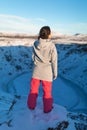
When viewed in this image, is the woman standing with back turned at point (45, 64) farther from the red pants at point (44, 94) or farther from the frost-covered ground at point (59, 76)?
the frost-covered ground at point (59, 76)

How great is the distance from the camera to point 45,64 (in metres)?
11.2

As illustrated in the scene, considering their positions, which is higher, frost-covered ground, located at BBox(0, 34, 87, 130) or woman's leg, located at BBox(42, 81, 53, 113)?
woman's leg, located at BBox(42, 81, 53, 113)

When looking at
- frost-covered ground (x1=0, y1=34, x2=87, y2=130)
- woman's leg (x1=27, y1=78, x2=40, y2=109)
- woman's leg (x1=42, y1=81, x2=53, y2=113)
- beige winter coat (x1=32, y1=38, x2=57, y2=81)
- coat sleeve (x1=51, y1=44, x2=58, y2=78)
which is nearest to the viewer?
coat sleeve (x1=51, y1=44, x2=58, y2=78)

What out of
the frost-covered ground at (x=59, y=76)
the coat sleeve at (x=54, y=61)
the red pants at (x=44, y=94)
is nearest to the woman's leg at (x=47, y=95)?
the red pants at (x=44, y=94)

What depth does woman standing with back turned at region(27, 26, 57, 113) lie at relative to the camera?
10992 mm

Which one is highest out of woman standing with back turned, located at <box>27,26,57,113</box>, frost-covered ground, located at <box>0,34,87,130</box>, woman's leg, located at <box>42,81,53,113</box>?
woman standing with back turned, located at <box>27,26,57,113</box>

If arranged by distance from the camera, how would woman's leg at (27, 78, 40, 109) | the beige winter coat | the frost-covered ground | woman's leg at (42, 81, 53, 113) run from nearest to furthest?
the beige winter coat → woman's leg at (42, 81, 53, 113) → woman's leg at (27, 78, 40, 109) → the frost-covered ground

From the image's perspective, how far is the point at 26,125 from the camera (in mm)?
11219

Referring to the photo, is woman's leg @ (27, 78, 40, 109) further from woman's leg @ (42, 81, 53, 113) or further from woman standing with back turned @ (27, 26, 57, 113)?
woman's leg @ (42, 81, 53, 113)

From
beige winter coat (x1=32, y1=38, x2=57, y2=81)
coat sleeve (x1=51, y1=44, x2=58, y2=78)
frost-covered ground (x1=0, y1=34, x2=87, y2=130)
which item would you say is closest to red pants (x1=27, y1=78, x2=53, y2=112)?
beige winter coat (x1=32, y1=38, x2=57, y2=81)

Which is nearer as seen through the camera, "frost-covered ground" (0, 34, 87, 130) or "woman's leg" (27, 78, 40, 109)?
"woman's leg" (27, 78, 40, 109)

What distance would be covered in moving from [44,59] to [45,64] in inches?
6.8

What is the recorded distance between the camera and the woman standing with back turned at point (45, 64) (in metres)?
11.0

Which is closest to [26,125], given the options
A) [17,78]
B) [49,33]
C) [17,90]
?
[49,33]
